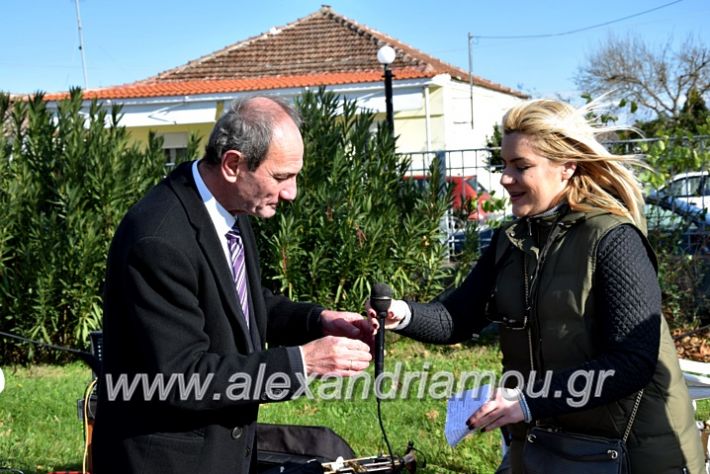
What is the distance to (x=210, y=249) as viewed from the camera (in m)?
2.62

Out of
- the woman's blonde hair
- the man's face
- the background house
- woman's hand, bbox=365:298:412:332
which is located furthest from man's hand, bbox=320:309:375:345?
the background house

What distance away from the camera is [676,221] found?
865 cm

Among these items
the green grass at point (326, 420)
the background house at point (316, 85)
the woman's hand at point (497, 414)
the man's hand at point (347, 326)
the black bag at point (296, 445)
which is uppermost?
the background house at point (316, 85)

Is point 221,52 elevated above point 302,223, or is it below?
above

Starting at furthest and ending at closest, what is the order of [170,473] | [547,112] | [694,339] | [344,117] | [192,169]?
[344,117] < [694,339] < [547,112] < [192,169] < [170,473]

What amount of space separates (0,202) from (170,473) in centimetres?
666

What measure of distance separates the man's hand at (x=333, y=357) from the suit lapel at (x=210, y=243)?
0.80 feet

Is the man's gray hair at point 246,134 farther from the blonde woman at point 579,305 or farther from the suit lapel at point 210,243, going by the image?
the blonde woman at point 579,305

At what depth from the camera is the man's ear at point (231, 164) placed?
2.68 m

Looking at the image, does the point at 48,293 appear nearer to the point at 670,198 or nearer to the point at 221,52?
the point at 670,198

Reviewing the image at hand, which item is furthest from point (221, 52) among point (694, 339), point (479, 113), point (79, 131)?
point (694, 339)

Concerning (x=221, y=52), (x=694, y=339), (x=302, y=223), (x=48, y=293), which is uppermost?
(x=221, y=52)

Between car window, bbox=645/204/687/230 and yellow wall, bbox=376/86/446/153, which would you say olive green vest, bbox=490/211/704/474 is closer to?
car window, bbox=645/204/687/230

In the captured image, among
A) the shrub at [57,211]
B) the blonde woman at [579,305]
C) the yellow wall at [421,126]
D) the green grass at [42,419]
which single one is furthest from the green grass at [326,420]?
the yellow wall at [421,126]
